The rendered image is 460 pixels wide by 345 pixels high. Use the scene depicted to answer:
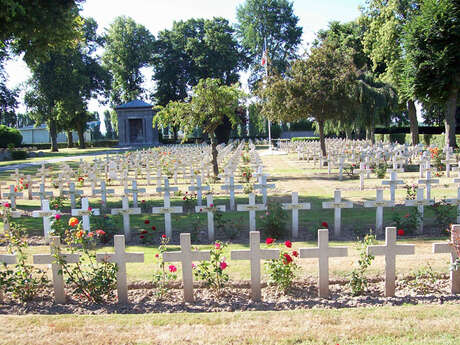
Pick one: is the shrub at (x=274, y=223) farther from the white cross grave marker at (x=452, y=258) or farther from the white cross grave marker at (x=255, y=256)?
the white cross grave marker at (x=452, y=258)

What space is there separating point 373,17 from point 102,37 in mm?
35704

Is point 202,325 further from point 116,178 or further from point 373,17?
point 373,17

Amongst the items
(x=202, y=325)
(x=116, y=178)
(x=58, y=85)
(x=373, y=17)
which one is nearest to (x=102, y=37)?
(x=58, y=85)

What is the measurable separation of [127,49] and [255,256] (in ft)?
183

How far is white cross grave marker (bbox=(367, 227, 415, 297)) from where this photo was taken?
436 cm

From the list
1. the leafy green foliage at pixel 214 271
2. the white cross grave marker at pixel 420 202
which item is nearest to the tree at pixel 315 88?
the white cross grave marker at pixel 420 202

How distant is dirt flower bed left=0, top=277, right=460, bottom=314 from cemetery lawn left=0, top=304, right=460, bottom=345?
0.65ft

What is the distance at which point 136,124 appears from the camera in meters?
50.6

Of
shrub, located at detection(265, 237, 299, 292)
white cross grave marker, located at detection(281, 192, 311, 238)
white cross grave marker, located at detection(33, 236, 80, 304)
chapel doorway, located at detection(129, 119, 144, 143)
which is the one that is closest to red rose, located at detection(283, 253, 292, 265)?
shrub, located at detection(265, 237, 299, 292)

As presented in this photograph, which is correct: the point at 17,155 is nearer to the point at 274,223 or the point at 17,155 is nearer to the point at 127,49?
the point at 127,49

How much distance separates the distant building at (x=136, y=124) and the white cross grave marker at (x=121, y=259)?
4411 centimetres

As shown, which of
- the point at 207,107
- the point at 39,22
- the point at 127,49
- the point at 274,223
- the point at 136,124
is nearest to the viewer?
the point at 274,223

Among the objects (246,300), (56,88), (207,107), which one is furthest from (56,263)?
(56,88)

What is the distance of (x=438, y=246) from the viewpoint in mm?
4344
